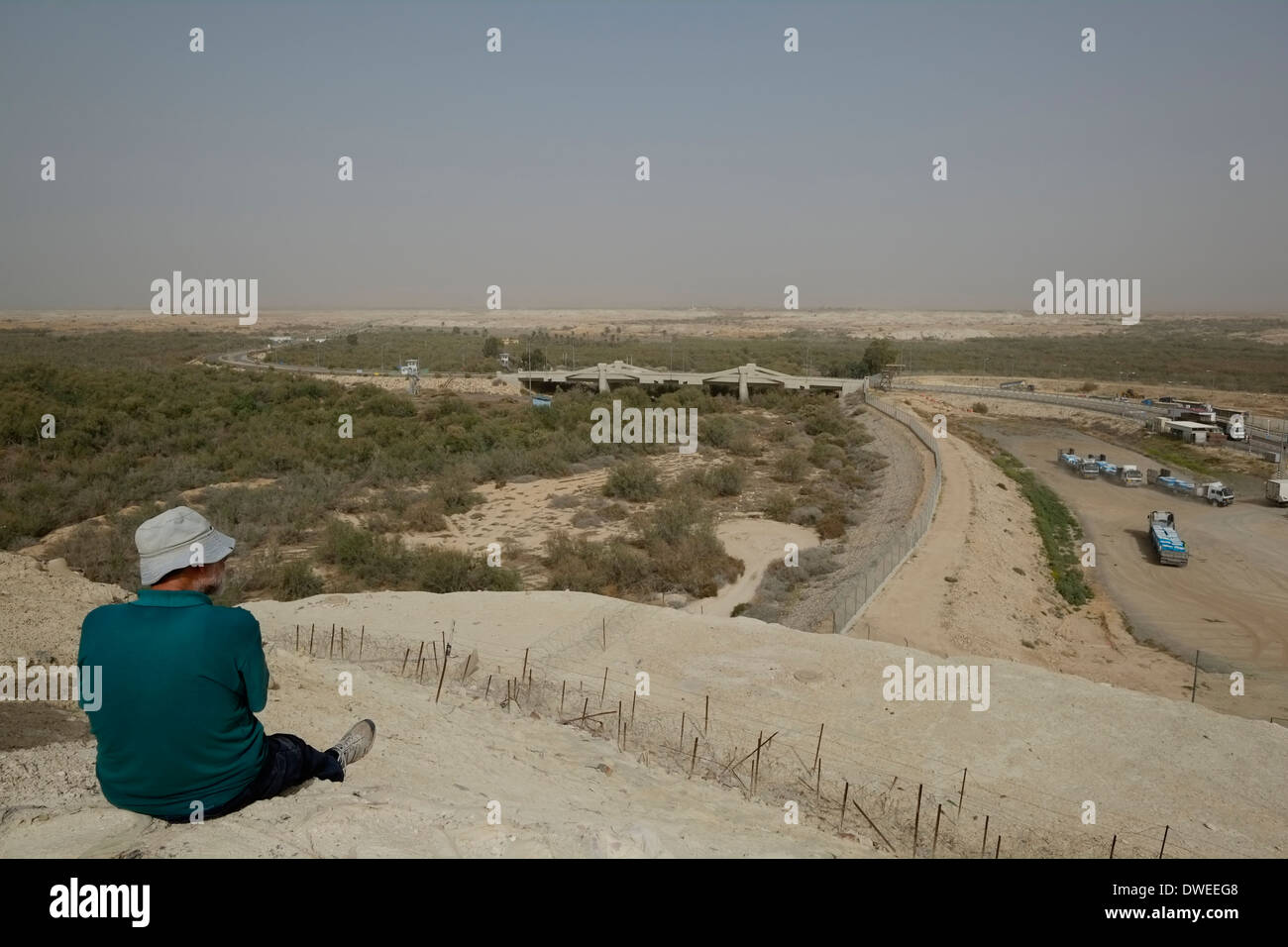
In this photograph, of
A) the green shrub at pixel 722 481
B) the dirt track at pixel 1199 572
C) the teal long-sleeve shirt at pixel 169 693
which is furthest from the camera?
the green shrub at pixel 722 481

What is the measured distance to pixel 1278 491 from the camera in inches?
1271

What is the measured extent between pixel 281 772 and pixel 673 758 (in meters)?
5.02

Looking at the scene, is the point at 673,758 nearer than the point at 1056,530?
Yes

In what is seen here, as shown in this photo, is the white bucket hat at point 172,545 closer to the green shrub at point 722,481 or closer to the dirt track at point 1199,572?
the dirt track at point 1199,572

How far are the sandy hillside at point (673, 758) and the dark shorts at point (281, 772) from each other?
9cm

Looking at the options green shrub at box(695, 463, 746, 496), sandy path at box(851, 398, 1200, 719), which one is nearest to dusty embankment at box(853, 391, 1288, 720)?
sandy path at box(851, 398, 1200, 719)

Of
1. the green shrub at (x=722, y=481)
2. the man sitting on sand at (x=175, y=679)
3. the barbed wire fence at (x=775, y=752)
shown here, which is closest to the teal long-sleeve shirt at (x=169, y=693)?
the man sitting on sand at (x=175, y=679)

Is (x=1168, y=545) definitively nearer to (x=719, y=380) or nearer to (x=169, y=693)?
(x=169, y=693)

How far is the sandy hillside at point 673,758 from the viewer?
15.6ft

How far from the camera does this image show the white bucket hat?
388 cm

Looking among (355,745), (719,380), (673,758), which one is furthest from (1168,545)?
(719,380)

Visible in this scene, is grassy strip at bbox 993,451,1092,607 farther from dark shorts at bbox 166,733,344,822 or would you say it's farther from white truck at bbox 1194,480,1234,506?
dark shorts at bbox 166,733,344,822
